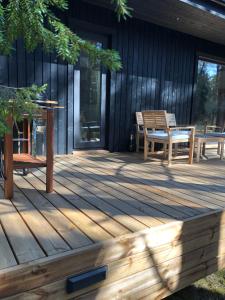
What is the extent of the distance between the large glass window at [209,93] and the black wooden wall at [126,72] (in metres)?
0.28

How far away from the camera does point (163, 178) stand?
3.08 m

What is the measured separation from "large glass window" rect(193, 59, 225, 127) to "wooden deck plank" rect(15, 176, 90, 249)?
459 cm

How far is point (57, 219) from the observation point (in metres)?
1.79

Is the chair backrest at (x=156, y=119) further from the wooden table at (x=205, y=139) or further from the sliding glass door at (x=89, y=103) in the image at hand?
the sliding glass door at (x=89, y=103)

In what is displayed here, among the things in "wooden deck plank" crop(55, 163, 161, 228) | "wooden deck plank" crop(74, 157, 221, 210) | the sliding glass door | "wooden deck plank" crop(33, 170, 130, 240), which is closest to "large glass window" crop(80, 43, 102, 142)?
the sliding glass door

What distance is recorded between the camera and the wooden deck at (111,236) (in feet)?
4.39

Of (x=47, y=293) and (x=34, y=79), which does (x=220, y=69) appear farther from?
(x=47, y=293)

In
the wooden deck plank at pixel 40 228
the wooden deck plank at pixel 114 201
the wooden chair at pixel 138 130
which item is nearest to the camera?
the wooden deck plank at pixel 40 228

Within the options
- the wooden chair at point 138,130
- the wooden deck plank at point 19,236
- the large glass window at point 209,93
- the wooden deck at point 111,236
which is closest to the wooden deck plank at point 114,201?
the wooden deck at point 111,236

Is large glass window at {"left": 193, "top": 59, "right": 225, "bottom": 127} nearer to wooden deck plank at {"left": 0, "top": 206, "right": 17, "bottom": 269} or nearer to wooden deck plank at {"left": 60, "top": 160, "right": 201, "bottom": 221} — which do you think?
wooden deck plank at {"left": 60, "top": 160, "right": 201, "bottom": 221}

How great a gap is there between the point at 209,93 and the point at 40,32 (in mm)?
5677

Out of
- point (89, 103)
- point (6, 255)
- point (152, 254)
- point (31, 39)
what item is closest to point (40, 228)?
point (6, 255)

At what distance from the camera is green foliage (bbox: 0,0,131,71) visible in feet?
3.60

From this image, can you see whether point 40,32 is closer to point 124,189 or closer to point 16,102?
point 16,102
